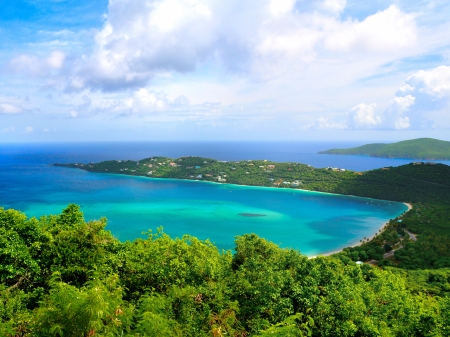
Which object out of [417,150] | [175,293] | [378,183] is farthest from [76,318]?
[417,150]

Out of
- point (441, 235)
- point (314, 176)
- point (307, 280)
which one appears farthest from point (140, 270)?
point (314, 176)

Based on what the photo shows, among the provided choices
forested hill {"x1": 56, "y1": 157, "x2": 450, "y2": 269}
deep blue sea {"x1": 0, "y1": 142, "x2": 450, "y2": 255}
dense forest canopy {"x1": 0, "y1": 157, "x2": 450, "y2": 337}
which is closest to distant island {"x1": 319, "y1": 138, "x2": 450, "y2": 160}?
forested hill {"x1": 56, "y1": 157, "x2": 450, "y2": 269}

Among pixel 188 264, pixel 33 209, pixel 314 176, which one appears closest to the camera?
pixel 188 264

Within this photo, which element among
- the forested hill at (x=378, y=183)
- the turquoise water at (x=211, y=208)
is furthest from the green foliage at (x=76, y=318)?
the forested hill at (x=378, y=183)

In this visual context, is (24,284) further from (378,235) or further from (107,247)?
(378,235)

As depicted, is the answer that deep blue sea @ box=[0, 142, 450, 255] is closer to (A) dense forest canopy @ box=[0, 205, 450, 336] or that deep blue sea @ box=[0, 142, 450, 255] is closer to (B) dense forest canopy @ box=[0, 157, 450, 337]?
(B) dense forest canopy @ box=[0, 157, 450, 337]

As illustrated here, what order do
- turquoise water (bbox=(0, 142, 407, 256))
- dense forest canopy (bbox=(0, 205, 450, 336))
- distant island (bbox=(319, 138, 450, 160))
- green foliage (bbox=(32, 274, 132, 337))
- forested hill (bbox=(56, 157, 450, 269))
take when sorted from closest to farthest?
1. green foliage (bbox=(32, 274, 132, 337))
2. dense forest canopy (bbox=(0, 205, 450, 336))
3. forested hill (bbox=(56, 157, 450, 269))
4. turquoise water (bbox=(0, 142, 407, 256))
5. distant island (bbox=(319, 138, 450, 160))

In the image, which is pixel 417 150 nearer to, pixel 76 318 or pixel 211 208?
pixel 211 208

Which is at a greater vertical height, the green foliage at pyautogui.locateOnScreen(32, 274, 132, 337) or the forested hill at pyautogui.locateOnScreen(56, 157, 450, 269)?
the green foliage at pyautogui.locateOnScreen(32, 274, 132, 337)
